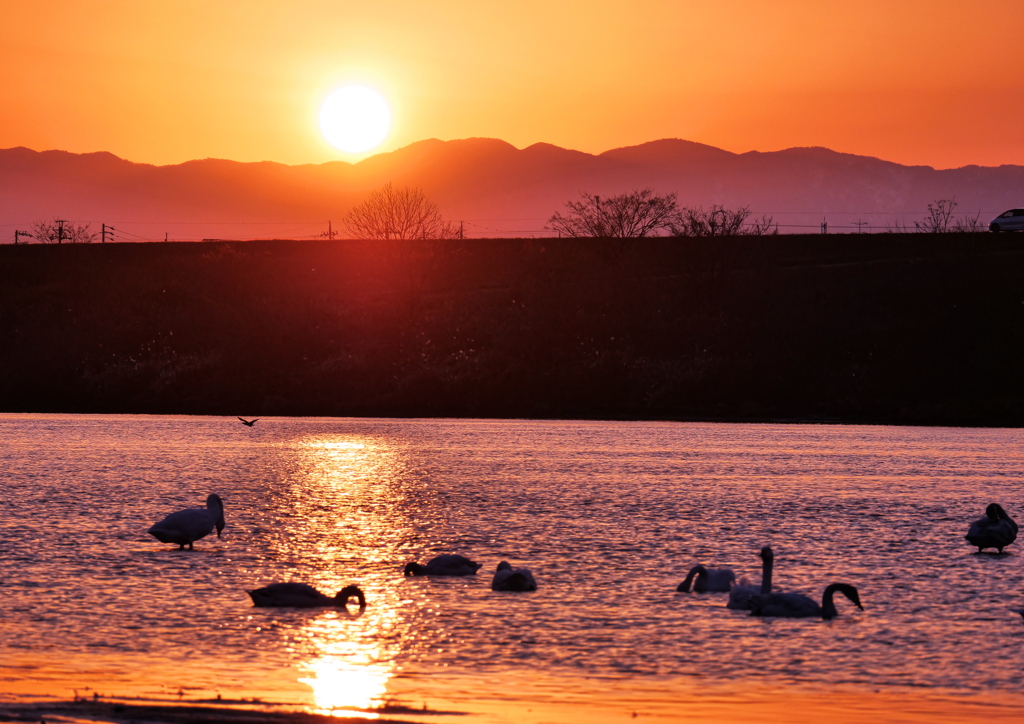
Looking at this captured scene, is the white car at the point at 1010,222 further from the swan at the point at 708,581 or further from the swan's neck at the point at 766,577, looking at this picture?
the swan's neck at the point at 766,577

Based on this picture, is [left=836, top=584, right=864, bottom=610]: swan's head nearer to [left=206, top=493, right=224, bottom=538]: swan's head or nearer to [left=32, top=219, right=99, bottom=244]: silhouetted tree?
[left=206, top=493, right=224, bottom=538]: swan's head

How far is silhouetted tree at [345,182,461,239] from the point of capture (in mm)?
105750

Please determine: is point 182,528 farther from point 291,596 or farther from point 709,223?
point 709,223

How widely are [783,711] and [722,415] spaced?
6665cm

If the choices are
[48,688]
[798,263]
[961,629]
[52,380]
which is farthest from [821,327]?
[48,688]

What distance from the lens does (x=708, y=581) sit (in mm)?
18188

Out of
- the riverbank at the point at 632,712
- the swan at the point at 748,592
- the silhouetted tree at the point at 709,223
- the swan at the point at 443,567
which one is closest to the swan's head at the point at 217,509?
the swan at the point at 443,567

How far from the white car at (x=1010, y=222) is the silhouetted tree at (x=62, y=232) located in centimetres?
9320

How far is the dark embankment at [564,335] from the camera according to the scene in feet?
260

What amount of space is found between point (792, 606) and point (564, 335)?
74.5 m

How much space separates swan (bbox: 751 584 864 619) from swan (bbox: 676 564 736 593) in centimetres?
139

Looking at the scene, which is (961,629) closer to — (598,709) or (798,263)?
(598,709)

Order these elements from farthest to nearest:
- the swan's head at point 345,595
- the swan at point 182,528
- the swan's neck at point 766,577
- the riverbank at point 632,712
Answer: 1. the swan at point 182,528
2. the swan's neck at point 766,577
3. the swan's head at point 345,595
4. the riverbank at point 632,712

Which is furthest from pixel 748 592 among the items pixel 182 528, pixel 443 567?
pixel 182 528
